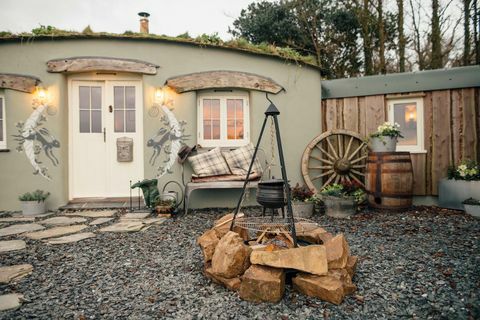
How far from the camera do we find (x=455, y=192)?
4.49m

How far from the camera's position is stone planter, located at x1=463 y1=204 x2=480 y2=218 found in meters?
4.08

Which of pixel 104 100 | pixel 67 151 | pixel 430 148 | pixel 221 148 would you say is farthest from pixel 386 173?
pixel 67 151

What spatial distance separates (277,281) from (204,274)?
27.3 inches

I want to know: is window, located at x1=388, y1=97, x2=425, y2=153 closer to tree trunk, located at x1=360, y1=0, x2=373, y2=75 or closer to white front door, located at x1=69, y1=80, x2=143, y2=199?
tree trunk, located at x1=360, y1=0, x2=373, y2=75

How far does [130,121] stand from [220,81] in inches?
71.5

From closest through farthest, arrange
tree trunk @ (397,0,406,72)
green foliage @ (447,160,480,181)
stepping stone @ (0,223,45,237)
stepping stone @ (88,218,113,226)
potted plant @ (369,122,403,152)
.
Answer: stepping stone @ (0,223,45,237), stepping stone @ (88,218,113,226), green foliage @ (447,160,480,181), potted plant @ (369,122,403,152), tree trunk @ (397,0,406,72)

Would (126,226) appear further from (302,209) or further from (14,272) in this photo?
(302,209)

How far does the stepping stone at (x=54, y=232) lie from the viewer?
3.31m

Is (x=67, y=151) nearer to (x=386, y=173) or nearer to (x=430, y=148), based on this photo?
(x=386, y=173)

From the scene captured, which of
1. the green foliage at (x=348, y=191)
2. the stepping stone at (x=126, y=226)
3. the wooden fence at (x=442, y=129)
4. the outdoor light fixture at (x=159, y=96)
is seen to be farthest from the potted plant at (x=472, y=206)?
the outdoor light fixture at (x=159, y=96)

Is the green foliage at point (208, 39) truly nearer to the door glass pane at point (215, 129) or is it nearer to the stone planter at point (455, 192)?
the door glass pane at point (215, 129)

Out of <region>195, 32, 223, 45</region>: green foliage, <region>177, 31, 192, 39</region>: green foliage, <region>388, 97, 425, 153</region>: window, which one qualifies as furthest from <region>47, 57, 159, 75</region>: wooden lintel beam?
<region>388, 97, 425, 153</region>: window

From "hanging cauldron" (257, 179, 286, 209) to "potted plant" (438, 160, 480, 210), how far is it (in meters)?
3.53

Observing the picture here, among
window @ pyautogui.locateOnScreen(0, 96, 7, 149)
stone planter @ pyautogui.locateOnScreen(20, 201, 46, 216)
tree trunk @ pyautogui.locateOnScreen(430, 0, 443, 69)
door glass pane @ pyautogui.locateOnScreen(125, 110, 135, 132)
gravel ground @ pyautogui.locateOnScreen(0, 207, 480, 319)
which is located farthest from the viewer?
tree trunk @ pyautogui.locateOnScreen(430, 0, 443, 69)
